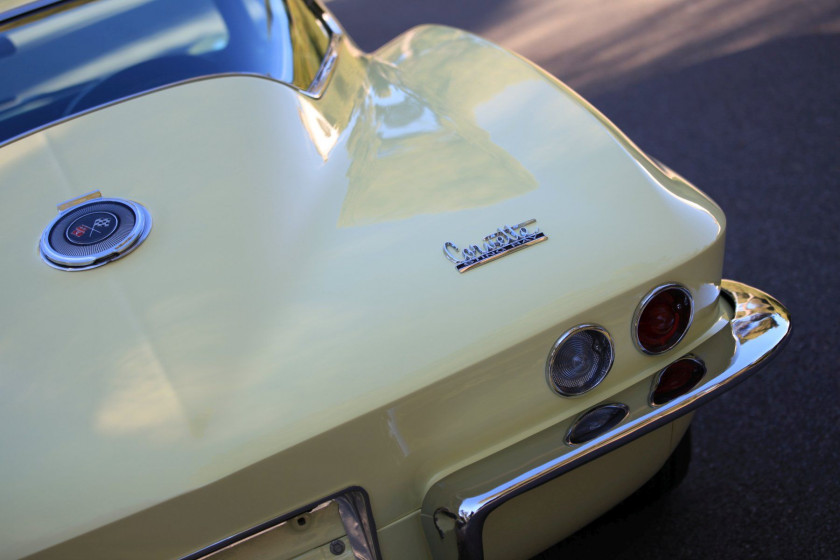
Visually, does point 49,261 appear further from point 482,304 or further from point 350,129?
point 482,304

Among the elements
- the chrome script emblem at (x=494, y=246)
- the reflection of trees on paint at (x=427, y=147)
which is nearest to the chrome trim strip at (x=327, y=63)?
the reflection of trees on paint at (x=427, y=147)

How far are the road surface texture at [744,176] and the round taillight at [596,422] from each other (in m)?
0.65

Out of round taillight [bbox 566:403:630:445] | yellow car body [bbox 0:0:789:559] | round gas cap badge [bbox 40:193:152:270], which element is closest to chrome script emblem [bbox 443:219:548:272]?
yellow car body [bbox 0:0:789:559]

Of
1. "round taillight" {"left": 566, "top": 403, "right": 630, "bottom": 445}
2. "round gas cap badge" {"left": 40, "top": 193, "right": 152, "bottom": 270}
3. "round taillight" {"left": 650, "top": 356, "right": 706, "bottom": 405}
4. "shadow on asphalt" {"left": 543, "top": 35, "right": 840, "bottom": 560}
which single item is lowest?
"shadow on asphalt" {"left": 543, "top": 35, "right": 840, "bottom": 560}

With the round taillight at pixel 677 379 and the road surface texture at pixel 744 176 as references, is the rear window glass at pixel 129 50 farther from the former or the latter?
the road surface texture at pixel 744 176

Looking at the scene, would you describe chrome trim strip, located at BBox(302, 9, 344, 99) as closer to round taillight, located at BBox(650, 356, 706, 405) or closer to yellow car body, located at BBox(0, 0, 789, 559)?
yellow car body, located at BBox(0, 0, 789, 559)

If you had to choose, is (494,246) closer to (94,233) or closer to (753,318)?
(753,318)

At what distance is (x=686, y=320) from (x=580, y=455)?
1.22 ft

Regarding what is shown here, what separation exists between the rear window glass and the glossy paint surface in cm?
30

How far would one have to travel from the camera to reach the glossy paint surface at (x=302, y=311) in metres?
1.30

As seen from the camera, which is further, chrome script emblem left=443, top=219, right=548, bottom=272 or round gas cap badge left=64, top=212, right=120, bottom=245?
round gas cap badge left=64, top=212, right=120, bottom=245

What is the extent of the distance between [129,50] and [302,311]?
1.27 metres

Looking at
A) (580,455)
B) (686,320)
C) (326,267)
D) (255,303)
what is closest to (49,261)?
(255,303)

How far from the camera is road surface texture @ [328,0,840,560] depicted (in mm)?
2115
